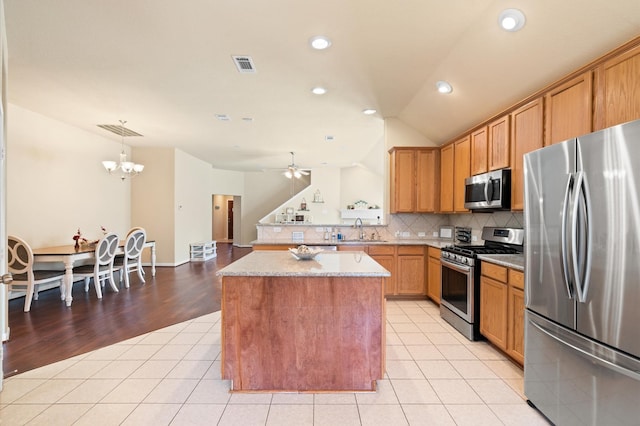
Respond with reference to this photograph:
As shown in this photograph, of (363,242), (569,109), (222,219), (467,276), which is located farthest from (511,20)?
(222,219)

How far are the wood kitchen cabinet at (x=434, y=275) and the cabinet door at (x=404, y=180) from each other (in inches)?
31.5

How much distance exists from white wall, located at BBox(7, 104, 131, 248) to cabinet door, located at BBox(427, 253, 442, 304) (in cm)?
621

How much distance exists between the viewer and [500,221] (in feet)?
12.0

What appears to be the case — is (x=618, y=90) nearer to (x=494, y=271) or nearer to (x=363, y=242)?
(x=494, y=271)

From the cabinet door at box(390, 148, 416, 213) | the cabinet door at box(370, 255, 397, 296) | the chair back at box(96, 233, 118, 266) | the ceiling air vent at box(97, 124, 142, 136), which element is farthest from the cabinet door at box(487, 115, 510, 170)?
the ceiling air vent at box(97, 124, 142, 136)

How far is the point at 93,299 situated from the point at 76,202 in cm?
216

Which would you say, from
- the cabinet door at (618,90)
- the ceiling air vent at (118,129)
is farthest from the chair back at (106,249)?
the cabinet door at (618,90)

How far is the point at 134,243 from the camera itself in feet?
17.9

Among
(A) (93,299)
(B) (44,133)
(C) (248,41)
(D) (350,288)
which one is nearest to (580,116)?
(D) (350,288)

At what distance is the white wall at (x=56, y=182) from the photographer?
177 inches

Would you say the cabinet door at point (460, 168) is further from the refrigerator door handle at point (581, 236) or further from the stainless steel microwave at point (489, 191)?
the refrigerator door handle at point (581, 236)

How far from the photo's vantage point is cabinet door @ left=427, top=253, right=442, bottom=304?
4.02 m

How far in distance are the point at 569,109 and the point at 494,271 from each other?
4.86 feet

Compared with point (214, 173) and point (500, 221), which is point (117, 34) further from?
point (214, 173)
